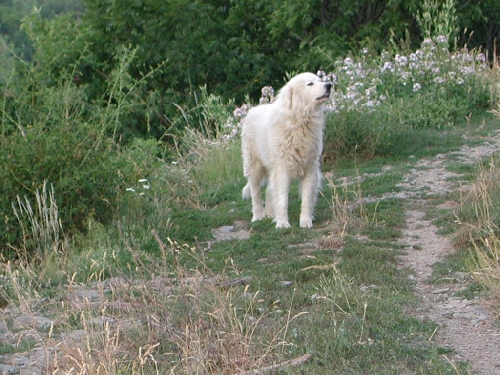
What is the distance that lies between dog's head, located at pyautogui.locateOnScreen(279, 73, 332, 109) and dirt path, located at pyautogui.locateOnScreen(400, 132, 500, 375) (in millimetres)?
1482

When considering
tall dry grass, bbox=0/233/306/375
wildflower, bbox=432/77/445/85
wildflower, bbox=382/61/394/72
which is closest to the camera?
tall dry grass, bbox=0/233/306/375

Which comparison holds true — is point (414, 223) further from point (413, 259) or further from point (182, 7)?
point (182, 7)

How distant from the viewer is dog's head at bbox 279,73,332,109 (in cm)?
801

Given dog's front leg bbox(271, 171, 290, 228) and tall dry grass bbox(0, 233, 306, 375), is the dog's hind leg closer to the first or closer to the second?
dog's front leg bbox(271, 171, 290, 228)

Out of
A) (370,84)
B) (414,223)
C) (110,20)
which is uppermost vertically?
(110,20)

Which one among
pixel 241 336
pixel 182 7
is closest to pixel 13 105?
pixel 241 336

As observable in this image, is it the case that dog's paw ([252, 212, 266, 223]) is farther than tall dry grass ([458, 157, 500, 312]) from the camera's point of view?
Yes

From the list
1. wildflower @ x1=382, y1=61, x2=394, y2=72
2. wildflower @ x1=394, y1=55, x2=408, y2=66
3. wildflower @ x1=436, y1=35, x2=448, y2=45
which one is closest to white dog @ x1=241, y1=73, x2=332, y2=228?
wildflower @ x1=382, y1=61, x2=394, y2=72

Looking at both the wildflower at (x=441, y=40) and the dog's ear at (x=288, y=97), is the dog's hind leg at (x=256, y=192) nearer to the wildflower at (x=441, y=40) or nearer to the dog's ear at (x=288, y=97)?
the dog's ear at (x=288, y=97)

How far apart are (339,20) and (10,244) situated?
1235 cm

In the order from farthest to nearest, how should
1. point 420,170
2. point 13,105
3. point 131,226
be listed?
point 420,170 → point 13,105 → point 131,226

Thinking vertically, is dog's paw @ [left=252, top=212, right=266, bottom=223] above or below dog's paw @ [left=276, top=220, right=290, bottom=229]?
below

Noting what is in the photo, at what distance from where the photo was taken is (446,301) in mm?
5566

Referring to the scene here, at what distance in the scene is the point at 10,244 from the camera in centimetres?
746
